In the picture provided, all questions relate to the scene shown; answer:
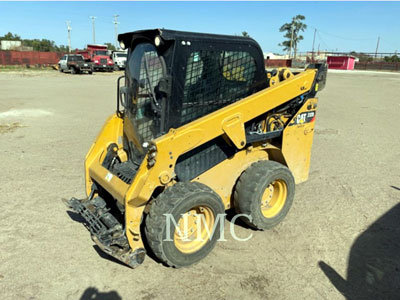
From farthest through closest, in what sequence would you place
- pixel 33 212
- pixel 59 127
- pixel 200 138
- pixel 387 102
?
pixel 387 102, pixel 59 127, pixel 33 212, pixel 200 138

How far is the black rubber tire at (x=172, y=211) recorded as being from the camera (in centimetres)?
282

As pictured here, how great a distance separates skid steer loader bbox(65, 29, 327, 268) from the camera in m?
2.86

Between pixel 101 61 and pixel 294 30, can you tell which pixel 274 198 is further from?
pixel 294 30

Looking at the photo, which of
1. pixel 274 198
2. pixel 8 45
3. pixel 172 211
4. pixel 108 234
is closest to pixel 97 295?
pixel 108 234

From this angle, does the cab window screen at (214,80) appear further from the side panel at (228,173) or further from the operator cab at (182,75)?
the side panel at (228,173)

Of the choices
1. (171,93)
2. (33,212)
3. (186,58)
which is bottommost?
(33,212)

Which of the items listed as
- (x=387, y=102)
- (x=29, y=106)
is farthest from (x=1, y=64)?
(x=387, y=102)

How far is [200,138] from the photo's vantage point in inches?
116

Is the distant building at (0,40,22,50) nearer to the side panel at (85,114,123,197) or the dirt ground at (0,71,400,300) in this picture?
the dirt ground at (0,71,400,300)

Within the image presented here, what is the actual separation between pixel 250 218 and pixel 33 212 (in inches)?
108

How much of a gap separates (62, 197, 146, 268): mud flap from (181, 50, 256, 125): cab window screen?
124 cm

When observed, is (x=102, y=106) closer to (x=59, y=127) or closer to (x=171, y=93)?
(x=59, y=127)

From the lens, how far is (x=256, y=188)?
346cm

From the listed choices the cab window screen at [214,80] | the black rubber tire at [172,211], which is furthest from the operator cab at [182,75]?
the black rubber tire at [172,211]
